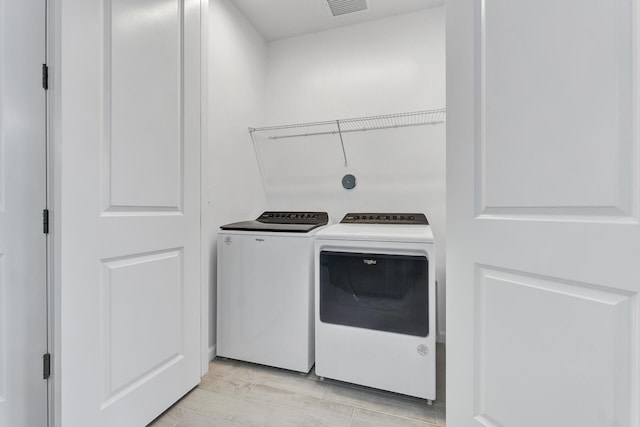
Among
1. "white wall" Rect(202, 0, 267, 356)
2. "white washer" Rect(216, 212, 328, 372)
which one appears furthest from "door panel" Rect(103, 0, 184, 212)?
"white washer" Rect(216, 212, 328, 372)

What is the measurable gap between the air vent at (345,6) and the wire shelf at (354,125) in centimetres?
87

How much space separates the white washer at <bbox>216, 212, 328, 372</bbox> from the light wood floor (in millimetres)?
122

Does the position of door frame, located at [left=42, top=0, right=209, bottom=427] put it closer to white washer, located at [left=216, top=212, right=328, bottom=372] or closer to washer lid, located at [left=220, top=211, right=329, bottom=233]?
white washer, located at [left=216, top=212, right=328, bottom=372]

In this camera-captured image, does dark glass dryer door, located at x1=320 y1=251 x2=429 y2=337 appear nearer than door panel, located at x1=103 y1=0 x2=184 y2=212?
No

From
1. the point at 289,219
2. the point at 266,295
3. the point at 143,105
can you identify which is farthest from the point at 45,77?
the point at 289,219

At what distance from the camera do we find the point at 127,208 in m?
1.14

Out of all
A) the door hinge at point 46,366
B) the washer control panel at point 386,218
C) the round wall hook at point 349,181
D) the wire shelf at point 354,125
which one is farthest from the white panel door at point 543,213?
the door hinge at point 46,366

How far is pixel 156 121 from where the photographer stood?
127 cm

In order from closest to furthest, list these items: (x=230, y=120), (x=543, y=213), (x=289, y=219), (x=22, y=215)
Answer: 1. (x=543, y=213)
2. (x=22, y=215)
3. (x=230, y=120)
4. (x=289, y=219)

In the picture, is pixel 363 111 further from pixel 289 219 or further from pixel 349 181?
pixel 289 219

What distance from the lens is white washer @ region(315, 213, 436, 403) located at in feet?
4.53

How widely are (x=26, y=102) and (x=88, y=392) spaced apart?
1088mm

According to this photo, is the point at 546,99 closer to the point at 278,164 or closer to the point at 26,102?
→ the point at 26,102

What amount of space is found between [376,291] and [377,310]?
103 mm
